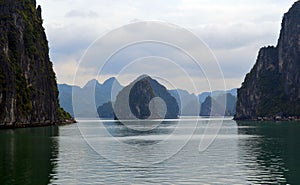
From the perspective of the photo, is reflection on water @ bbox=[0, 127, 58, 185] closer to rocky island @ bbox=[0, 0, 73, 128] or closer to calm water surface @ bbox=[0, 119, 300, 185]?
calm water surface @ bbox=[0, 119, 300, 185]

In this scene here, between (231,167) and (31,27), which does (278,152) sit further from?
(31,27)

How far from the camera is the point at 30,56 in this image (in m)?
188

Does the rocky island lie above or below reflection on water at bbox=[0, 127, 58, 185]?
above

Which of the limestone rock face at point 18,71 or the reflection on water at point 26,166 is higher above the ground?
the limestone rock face at point 18,71

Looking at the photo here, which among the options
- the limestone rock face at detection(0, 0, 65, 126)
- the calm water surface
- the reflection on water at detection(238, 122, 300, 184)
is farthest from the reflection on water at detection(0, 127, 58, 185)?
the limestone rock face at detection(0, 0, 65, 126)

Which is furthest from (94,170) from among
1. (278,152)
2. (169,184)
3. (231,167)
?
(278,152)

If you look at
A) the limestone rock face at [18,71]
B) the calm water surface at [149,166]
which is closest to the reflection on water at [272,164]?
the calm water surface at [149,166]

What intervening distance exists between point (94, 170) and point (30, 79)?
14259 centimetres

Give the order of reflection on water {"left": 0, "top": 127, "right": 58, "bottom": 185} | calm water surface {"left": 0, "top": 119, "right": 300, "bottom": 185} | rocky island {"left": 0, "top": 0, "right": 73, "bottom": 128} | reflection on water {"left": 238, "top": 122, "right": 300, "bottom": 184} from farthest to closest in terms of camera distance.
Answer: rocky island {"left": 0, "top": 0, "right": 73, "bottom": 128}, reflection on water {"left": 238, "top": 122, "right": 300, "bottom": 184}, calm water surface {"left": 0, "top": 119, "right": 300, "bottom": 185}, reflection on water {"left": 0, "top": 127, "right": 58, "bottom": 185}

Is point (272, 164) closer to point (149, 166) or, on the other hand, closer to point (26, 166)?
point (149, 166)

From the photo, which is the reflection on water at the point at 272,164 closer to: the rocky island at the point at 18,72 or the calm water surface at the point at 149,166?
the calm water surface at the point at 149,166

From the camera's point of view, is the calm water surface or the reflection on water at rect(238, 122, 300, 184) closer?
the calm water surface

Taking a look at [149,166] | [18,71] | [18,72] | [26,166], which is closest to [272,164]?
[149,166]

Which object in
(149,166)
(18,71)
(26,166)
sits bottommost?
(149,166)
